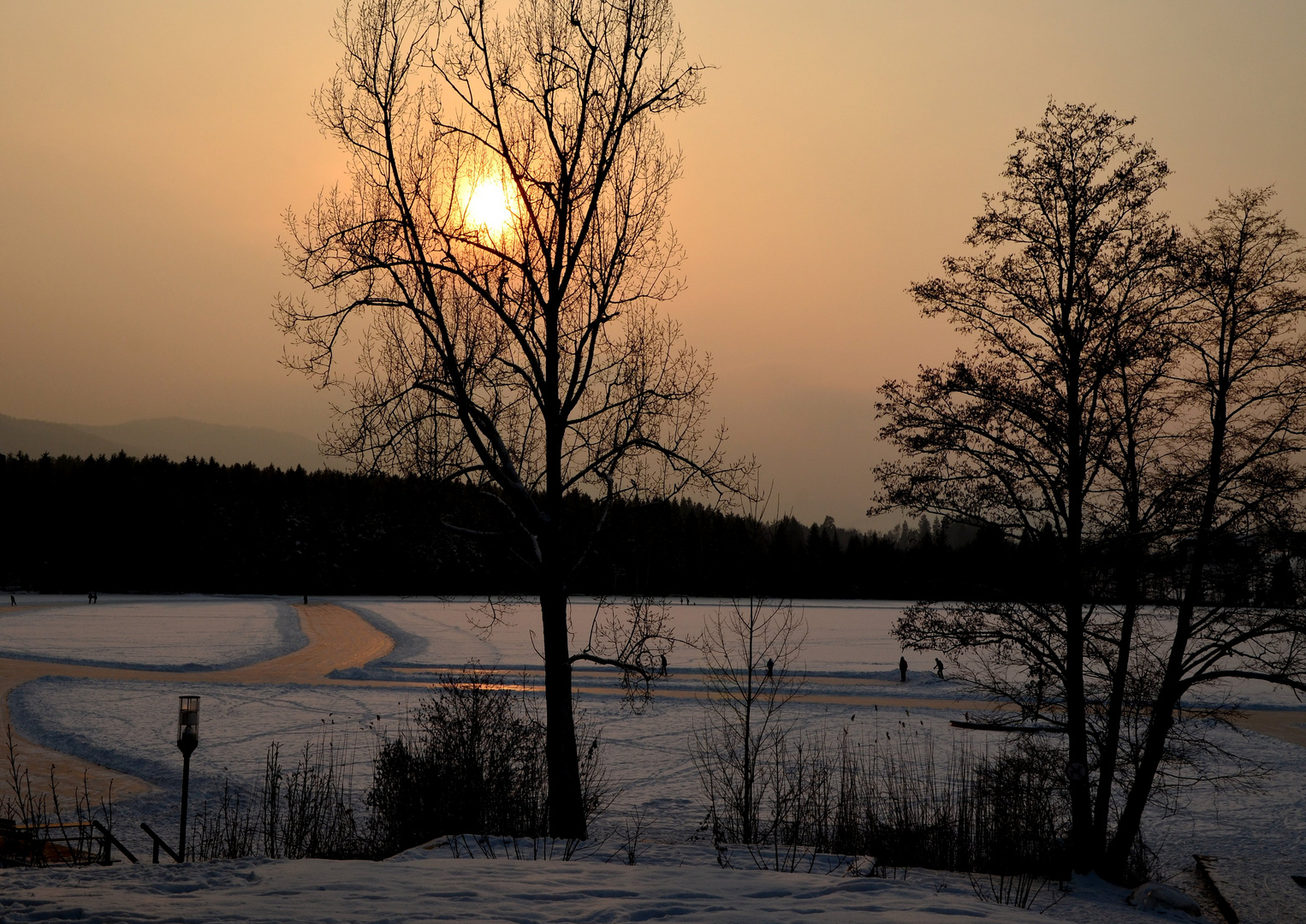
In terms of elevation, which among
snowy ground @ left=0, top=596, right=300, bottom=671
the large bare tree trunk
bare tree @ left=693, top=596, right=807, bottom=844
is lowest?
snowy ground @ left=0, top=596, right=300, bottom=671

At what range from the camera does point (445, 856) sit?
1031 cm

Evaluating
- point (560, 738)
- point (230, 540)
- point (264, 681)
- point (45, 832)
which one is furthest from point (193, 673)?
point (230, 540)

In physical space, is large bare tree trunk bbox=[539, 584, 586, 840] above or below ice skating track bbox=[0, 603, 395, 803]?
above

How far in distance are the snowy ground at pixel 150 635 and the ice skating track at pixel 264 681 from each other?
1400 millimetres

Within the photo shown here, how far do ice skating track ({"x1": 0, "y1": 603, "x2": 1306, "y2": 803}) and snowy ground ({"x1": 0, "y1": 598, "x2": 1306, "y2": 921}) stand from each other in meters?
0.69

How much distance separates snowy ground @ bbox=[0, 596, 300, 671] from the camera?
42.2m

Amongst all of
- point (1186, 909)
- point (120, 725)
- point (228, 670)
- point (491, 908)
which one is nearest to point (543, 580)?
point (491, 908)

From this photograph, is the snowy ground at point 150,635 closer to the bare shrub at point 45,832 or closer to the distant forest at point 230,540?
the distant forest at point 230,540

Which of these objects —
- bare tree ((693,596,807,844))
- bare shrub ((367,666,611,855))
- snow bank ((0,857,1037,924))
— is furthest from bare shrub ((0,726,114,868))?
bare tree ((693,596,807,844))

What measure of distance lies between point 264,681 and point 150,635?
75.7ft

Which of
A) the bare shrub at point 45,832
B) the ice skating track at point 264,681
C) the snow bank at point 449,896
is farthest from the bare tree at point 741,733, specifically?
the bare shrub at point 45,832

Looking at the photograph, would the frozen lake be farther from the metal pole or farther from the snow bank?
the snow bank

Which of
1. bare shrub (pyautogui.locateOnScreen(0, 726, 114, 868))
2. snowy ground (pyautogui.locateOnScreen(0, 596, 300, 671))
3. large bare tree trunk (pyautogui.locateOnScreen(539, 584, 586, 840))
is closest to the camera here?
bare shrub (pyautogui.locateOnScreen(0, 726, 114, 868))

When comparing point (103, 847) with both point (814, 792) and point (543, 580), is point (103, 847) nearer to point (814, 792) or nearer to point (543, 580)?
point (543, 580)
